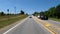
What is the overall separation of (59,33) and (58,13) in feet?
299

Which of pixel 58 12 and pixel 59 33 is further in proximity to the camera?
pixel 58 12

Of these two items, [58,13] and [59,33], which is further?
[58,13]

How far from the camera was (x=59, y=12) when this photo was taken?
105750 mm

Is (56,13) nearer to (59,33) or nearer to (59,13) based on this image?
(59,13)

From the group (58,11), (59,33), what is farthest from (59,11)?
(59,33)

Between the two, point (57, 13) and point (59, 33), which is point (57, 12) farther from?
point (59, 33)

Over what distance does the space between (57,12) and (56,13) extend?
84 centimetres

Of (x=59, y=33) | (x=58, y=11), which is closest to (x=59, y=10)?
(x=58, y=11)

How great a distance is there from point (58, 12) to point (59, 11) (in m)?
1.71

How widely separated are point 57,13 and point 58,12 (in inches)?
38.7

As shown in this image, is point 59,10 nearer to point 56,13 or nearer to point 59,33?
point 56,13

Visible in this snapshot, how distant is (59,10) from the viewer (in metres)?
110

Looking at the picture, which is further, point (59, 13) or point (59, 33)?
point (59, 13)

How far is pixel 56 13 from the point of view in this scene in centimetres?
10919
